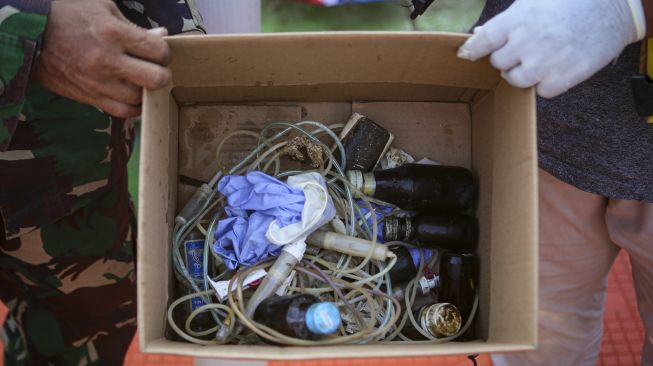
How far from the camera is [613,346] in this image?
1.37 m

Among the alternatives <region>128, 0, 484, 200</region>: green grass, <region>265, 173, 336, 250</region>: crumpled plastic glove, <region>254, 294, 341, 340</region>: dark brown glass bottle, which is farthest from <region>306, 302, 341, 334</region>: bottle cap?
<region>128, 0, 484, 200</region>: green grass

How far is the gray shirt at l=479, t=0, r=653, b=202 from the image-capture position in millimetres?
807

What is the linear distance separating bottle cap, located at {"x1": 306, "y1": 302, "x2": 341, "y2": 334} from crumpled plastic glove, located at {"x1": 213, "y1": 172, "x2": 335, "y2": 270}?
188 mm

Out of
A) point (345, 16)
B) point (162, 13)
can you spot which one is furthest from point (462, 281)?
point (345, 16)

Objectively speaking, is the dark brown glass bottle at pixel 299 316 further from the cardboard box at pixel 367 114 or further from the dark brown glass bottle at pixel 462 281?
the dark brown glass bottle at pixel 462 281


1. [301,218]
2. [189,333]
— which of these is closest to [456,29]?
[301,218]

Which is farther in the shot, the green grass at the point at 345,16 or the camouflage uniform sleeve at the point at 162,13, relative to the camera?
the green grass at the point at 345,16

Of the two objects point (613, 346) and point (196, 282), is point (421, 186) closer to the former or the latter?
point (196, 282)

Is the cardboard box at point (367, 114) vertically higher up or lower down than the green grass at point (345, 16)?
lower down

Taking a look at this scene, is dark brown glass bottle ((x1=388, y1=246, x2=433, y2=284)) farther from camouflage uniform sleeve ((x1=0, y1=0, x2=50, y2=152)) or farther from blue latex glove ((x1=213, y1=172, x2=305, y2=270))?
camouflage uniform sleeve ((x1=0, y1=0, x2=50, y2=152))

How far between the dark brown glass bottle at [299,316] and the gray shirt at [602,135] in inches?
18.7

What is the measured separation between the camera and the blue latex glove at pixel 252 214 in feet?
2.79

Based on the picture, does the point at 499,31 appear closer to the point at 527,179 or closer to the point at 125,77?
the point at 527,179

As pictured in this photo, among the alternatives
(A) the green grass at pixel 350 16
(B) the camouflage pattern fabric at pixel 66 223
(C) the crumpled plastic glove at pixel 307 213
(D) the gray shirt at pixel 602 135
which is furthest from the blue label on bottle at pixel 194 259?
(A) the green grass at pixel 350 16
